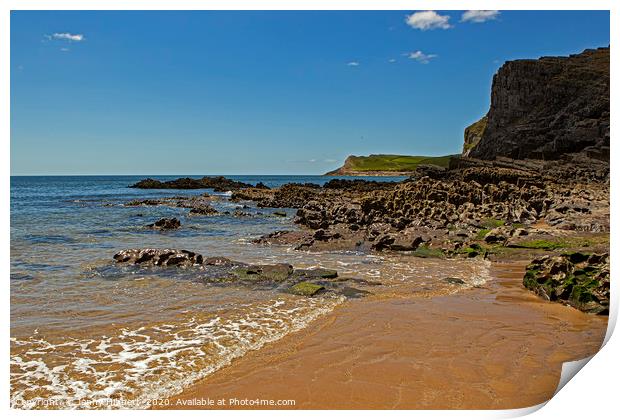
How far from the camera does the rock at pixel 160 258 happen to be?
1332 cm

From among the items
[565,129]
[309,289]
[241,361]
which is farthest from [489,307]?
[565,129]

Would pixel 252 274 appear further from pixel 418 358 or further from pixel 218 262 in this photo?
pixel 418 358

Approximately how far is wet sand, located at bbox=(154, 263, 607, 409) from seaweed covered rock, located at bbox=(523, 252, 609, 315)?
35cm

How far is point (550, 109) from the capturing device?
57938 mm

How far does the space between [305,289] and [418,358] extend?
4.54m

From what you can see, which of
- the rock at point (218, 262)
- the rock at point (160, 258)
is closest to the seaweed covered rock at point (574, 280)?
the rock at point (218, 262)

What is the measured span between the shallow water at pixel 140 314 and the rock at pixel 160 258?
0.54 m

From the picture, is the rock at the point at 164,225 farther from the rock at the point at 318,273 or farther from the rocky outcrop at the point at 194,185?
the rocky outcrop at the point at 194,185

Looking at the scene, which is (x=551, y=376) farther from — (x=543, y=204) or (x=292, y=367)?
(x=543, y=204)

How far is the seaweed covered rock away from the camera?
8.62m

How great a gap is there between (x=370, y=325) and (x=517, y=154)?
54.6 metres

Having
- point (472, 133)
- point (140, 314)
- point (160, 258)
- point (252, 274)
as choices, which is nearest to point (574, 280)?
point (252, 274)

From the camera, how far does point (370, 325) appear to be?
7898 mm
